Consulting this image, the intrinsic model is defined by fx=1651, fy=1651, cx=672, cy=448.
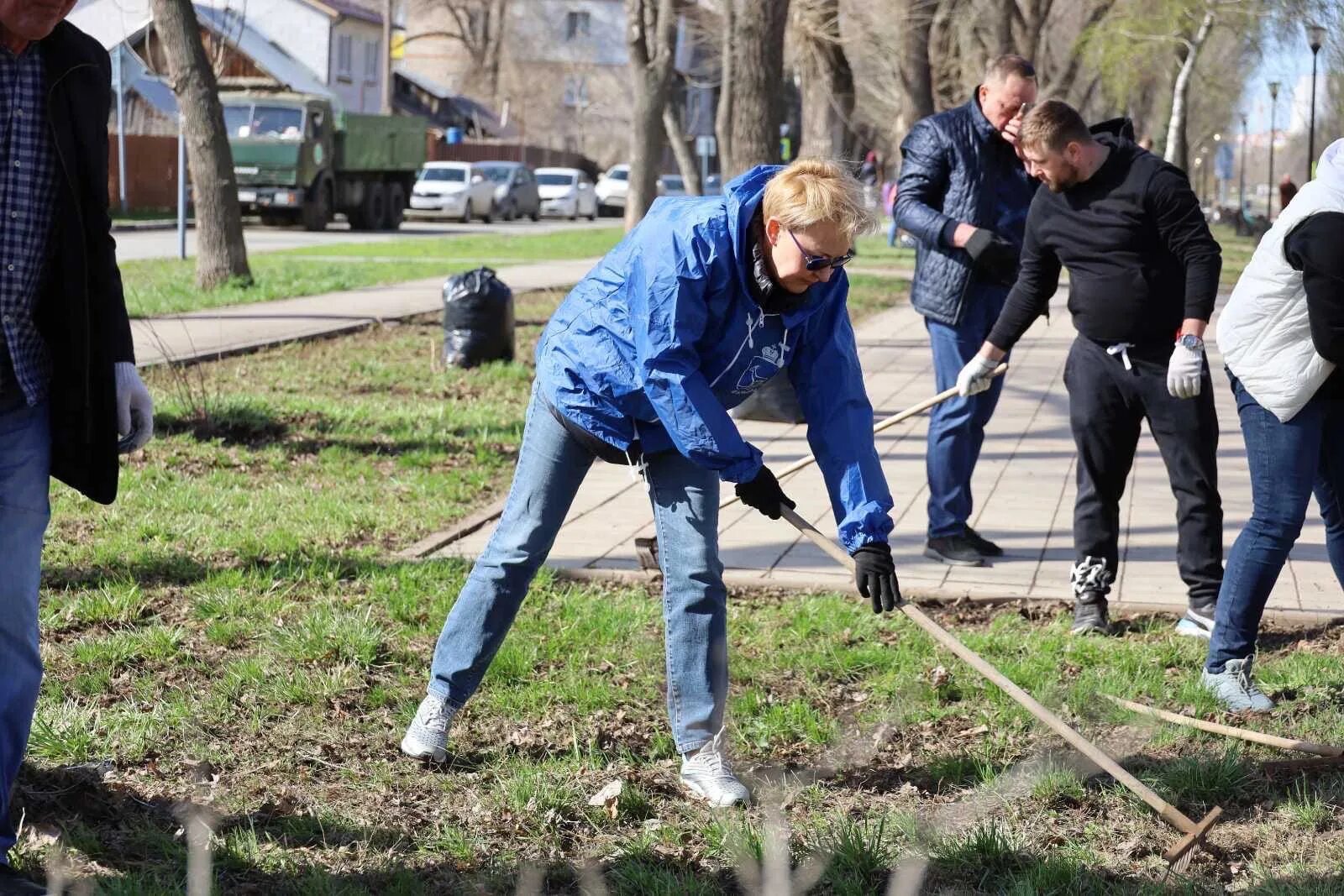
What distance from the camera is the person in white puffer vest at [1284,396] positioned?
4.29 metres

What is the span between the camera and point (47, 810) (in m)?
3.85

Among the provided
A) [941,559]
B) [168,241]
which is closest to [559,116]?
[168,241]

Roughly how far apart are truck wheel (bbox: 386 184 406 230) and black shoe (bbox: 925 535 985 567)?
28766 mm

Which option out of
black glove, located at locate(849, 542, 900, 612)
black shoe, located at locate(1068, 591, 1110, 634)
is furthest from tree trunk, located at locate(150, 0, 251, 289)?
black glove, located at locate(849, 542, 900, 612)

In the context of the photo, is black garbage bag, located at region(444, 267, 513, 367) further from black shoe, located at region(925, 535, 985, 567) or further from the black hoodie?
the black hoodie

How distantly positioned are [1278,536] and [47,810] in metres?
3.35

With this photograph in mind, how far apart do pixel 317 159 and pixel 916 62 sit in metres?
11.8

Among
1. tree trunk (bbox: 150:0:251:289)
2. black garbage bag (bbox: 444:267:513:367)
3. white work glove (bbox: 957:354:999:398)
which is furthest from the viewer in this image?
tree trunk (bbox: 150:0:251:289)

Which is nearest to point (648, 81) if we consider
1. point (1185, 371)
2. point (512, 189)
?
point (1185, 371)

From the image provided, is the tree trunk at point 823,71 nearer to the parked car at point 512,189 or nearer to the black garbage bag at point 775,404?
the black garbage bag at point 775,404

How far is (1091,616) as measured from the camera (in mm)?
5547

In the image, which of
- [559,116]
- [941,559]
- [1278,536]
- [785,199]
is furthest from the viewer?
[559,116]

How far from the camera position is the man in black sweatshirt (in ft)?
17.1

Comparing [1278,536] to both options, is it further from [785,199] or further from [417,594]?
[417,594]
